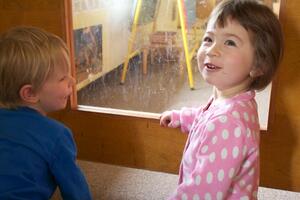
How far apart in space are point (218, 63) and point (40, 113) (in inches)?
16.4

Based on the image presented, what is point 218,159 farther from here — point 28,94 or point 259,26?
point 28,94

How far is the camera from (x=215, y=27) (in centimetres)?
89

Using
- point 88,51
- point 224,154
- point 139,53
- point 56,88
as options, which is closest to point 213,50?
point 224,154

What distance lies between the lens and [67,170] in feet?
2.83

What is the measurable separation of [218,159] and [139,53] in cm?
61

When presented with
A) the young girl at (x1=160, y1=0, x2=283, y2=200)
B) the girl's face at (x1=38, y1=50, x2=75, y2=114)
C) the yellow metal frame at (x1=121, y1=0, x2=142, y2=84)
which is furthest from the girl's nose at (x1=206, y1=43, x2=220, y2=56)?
the yellow metal frame at (x1=121, y1=0, x2=142, y2=84)

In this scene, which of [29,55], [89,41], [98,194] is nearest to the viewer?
[29,55]

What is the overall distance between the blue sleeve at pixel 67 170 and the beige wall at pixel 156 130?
1.60ft

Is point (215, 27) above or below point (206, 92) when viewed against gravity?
above

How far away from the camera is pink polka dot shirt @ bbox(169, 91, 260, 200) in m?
0.82

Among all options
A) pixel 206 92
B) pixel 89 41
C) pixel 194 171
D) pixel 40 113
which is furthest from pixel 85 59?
pixel 194 171

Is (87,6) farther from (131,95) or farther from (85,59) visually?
(131,95)

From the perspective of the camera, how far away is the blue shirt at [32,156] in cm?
80

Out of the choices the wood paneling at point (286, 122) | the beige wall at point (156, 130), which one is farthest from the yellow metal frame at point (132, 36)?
the wood paneling at point (286, 122)
